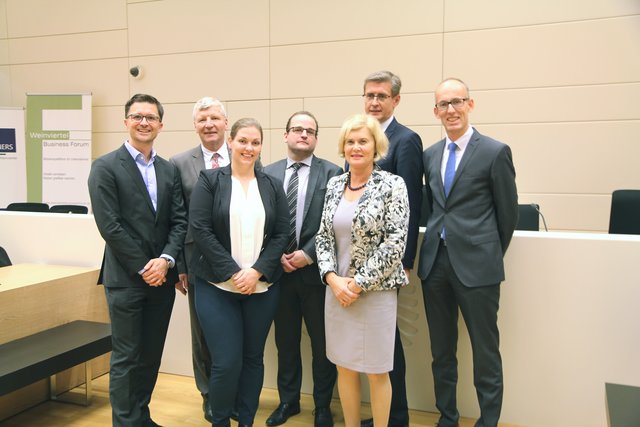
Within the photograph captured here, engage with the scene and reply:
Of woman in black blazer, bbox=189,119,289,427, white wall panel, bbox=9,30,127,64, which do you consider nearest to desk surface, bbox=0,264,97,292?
woman in black blazer, bbox=189,119,289,427

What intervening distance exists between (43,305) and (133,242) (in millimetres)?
1108

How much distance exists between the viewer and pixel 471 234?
218cm

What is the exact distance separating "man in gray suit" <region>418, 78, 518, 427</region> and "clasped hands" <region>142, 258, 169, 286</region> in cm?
124

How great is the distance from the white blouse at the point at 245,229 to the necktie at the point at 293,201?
288 mm

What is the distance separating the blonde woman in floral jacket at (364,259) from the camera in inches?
79.7

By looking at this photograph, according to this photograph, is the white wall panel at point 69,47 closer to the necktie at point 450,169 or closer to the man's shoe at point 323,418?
the necktie at point 450,169

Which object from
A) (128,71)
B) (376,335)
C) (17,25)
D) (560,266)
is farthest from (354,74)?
(17,25)

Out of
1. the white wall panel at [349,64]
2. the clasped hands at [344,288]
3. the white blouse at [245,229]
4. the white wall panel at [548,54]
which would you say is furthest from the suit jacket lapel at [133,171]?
the white wall panel at [548,54]

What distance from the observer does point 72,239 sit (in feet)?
10.8

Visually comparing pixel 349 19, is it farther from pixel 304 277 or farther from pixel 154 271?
pixel 154 271

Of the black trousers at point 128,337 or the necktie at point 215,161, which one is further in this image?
the necktie at point 215,161

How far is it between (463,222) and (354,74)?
3.45 metres

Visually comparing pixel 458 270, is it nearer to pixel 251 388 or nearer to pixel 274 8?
pixel 251 388

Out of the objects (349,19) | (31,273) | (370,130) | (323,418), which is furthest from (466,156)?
(349,19)
